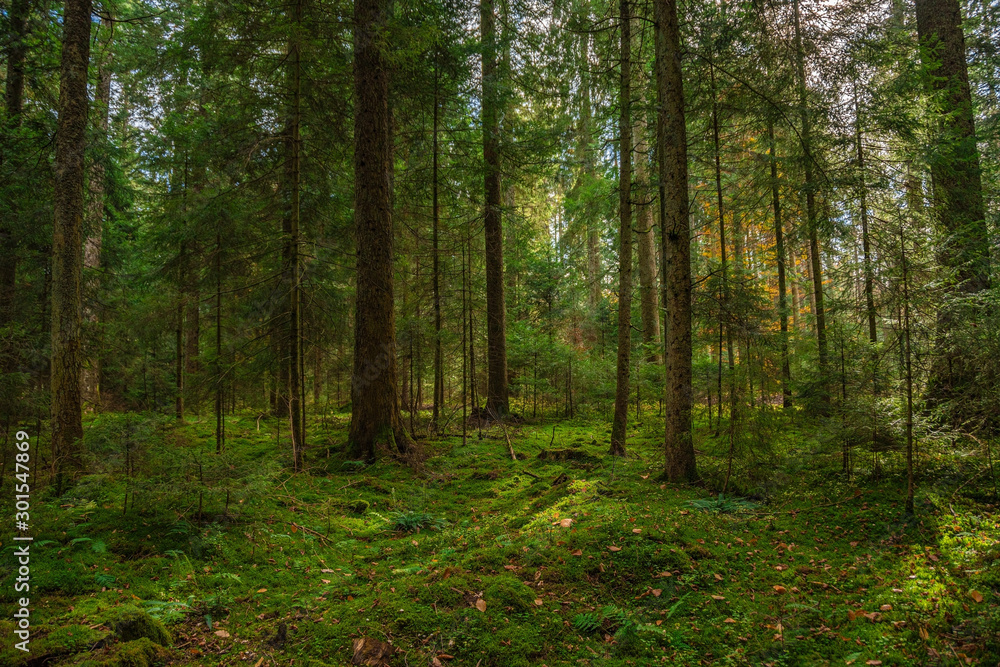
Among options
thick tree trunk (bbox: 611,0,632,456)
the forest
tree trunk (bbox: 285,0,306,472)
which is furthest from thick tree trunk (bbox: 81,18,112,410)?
thick tree trunk (bbox: 611,0,632,456)

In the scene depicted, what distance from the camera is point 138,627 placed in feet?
10.8

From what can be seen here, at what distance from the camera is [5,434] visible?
6.20 meters

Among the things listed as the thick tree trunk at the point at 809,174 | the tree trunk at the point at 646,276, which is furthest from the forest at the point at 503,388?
the tree trunk at the point at 646,276

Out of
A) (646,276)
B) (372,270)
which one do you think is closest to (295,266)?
(372,270)

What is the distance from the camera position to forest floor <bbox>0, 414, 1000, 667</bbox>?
130 inches

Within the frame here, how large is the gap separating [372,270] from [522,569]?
6567 mm

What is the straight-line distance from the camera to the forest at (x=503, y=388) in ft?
12.1

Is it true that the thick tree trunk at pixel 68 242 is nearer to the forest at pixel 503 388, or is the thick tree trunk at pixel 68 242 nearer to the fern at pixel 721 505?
the forest at pixel 503 388

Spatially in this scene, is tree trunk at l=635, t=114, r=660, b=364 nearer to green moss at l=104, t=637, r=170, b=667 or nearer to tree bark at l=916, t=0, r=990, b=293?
tree bark at l=916, t=0, r=990, b=293

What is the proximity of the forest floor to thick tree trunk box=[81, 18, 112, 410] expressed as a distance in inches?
234

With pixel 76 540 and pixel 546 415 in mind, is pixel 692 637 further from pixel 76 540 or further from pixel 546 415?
pixel 546 415

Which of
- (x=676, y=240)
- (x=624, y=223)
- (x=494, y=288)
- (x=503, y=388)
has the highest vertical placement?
(x=624, y=223)

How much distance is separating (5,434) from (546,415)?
13.2 meters

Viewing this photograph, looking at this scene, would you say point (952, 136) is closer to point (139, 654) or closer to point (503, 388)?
point (503, 388)
